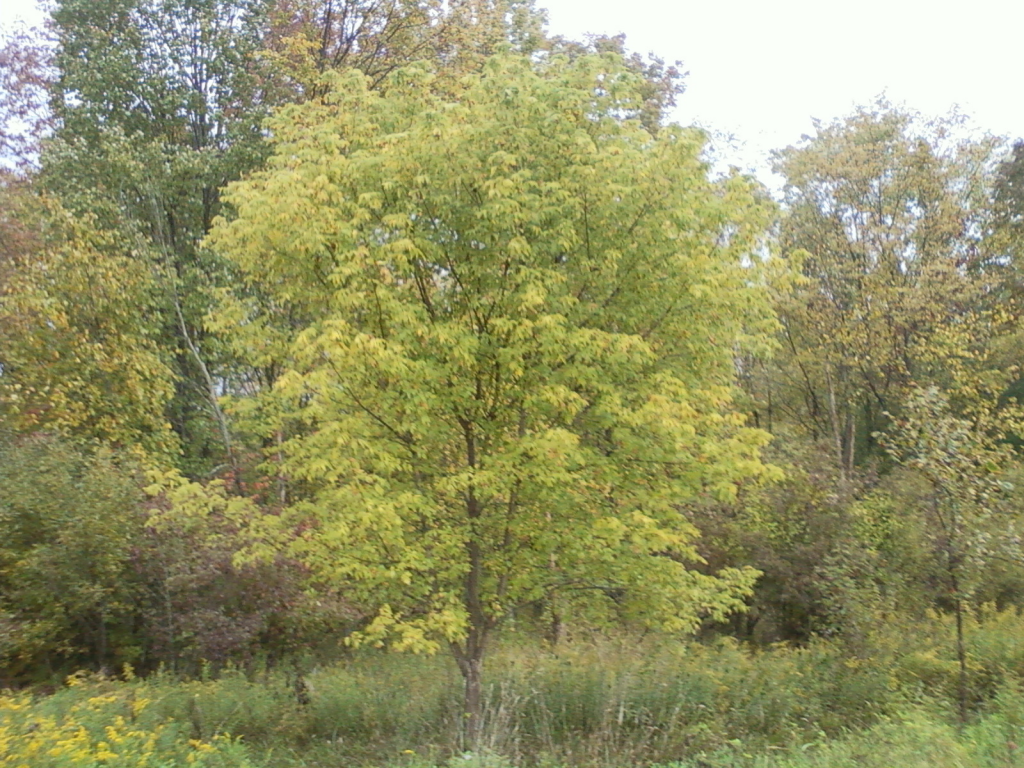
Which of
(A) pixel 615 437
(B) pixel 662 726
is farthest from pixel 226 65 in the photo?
(B) pixel 662 726

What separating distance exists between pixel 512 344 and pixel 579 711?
4405mm

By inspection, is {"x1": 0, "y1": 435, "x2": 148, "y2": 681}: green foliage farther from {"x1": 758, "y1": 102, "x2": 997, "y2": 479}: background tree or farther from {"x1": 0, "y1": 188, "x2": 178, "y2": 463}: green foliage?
{"x1": 758, "y1": 102, "x2": 997, "y2": 479}: background tree

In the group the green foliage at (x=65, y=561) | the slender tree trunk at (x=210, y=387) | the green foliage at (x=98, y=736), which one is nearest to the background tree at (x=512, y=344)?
the green foliage at (x=98, y=736)

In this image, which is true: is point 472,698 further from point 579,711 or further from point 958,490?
point 958,490

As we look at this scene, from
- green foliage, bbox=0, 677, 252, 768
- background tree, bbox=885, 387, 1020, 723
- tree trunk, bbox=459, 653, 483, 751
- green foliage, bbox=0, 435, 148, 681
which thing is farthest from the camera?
green foliage, bbox=0, 435, 148, 681

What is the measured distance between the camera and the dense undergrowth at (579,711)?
7418mm

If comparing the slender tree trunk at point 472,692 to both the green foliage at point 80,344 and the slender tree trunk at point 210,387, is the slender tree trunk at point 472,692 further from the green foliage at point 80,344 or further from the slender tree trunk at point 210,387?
the slender tree trunk at point 210,387

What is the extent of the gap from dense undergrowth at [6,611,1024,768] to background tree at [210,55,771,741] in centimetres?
110

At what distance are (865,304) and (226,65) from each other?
1673cm

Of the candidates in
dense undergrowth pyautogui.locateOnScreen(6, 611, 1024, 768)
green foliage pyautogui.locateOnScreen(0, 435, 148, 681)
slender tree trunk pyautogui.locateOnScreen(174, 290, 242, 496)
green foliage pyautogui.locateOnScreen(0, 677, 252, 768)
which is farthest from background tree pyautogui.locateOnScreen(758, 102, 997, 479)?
green foliage pyautogui.locateOnScreen(0, 677, 252, 768)

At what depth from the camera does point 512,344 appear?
845cm

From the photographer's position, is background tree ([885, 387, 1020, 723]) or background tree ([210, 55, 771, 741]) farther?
background tree ([885, 387, 1020, 723])

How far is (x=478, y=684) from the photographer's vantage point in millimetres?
9445

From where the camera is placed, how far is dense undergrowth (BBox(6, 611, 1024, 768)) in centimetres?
742
